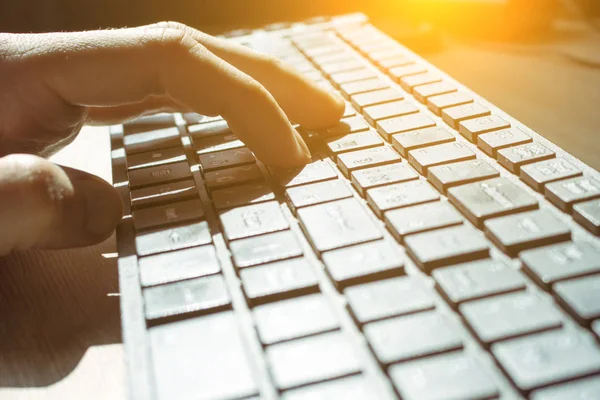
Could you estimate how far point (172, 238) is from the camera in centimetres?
44

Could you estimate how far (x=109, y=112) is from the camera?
0.69 meters

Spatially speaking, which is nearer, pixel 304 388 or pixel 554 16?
pixel 304 388

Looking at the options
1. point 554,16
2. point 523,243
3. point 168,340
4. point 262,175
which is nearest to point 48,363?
point 168,340

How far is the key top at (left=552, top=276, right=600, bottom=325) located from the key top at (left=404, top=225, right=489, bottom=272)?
0.06 meters

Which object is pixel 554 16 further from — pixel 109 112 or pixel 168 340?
pixel 168 340

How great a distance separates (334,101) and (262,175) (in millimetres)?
130

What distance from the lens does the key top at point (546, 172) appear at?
445mm

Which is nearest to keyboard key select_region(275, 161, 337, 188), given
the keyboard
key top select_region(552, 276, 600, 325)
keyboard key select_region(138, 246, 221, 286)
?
the keyboard

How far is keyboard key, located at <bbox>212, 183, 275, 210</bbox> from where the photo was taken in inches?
18.9

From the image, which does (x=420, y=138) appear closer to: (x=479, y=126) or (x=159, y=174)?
(x=479, y=126)

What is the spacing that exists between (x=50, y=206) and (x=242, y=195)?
15 centimetres

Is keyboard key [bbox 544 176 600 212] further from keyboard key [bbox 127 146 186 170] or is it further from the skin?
keyboard key [bbox 127 146 186 170]

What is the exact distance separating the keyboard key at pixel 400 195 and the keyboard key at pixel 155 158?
214 millimetres

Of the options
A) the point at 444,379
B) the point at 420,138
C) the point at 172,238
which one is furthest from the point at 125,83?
the point at 444,379
